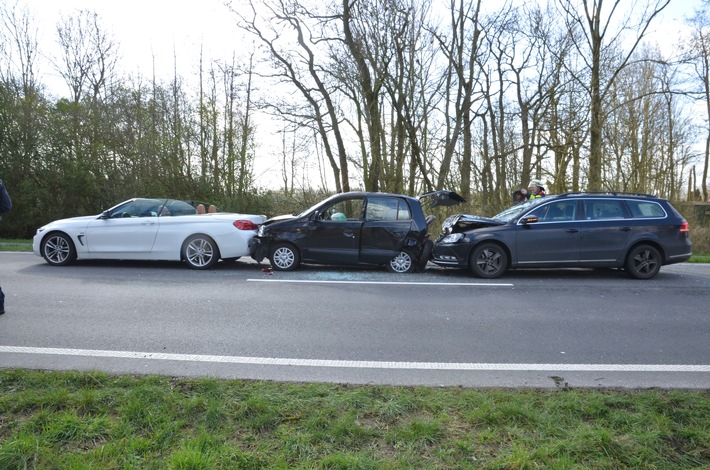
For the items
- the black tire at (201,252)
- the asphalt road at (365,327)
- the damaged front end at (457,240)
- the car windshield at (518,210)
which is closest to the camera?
the asphalt road at (365,327)

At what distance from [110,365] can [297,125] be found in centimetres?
1921

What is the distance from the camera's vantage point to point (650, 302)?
7.98 m

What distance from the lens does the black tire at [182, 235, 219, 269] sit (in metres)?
10.8

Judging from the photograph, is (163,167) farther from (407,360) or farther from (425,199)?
(407,360)

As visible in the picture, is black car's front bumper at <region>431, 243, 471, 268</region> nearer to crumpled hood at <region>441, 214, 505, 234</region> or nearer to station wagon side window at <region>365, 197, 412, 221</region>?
crumpled hood at <region>441, 214, 505, 234</region>

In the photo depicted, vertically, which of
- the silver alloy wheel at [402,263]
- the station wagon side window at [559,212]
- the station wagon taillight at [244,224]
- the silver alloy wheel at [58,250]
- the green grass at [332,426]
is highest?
the station wagon side window at [559,212]

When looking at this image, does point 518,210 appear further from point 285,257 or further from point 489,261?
point 285,257

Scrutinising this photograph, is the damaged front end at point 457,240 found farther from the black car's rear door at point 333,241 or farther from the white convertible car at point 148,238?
the white convertible car at point 148,238

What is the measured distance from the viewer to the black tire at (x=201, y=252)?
10.8 meters

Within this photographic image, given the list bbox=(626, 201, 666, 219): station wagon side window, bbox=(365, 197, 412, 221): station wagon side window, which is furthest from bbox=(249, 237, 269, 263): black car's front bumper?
bbox=(626, 201, 666, 219): station wagon side window

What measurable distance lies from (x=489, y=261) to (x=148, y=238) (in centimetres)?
707

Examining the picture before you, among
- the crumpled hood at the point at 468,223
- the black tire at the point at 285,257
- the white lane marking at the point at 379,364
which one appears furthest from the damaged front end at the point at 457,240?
the white lane marking at the point at 379,364

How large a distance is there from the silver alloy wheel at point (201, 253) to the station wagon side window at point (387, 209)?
331cm

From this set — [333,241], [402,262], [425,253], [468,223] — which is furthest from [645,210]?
[333,241]
